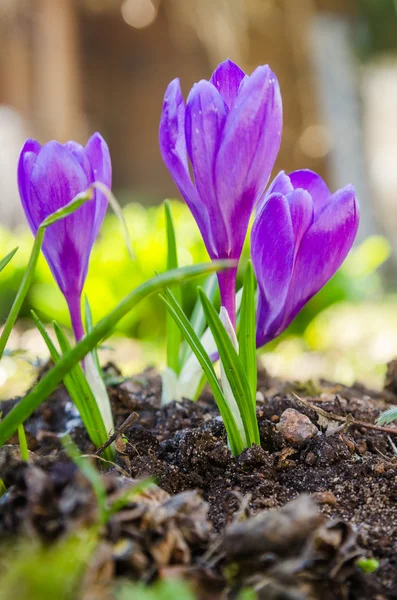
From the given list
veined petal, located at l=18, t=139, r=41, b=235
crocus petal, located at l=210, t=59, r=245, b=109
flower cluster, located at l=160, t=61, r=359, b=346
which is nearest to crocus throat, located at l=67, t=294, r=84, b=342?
veined petal, located at l=18, t=139, r=41, b=235

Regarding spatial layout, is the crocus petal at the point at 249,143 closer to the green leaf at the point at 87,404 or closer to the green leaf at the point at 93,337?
the green leaf at the point at 93,337

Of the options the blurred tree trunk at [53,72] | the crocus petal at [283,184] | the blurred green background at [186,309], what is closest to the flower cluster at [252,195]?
the crocus petal at [283,184]

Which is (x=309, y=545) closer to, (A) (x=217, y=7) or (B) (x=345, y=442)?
(B) (x=345, y=442)

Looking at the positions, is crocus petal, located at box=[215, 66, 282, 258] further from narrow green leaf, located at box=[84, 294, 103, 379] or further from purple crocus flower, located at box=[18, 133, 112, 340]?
narrow green leaf, located at box=[84, 294, 103, 379]

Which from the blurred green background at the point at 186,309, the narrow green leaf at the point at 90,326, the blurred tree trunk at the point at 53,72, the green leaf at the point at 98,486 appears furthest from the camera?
the blurred tree trunk at the point at 53,72

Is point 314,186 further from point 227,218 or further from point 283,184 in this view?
point 227,218

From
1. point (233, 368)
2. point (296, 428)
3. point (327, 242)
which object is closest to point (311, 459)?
point (296, 428)
